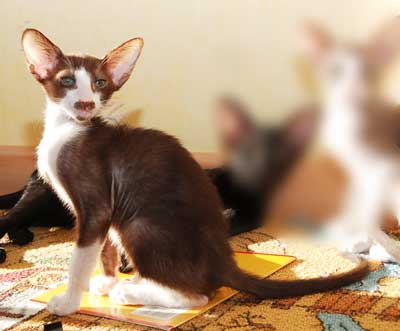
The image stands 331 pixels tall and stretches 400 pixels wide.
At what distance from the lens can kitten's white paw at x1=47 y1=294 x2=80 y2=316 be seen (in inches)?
45.9

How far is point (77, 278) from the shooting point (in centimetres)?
117

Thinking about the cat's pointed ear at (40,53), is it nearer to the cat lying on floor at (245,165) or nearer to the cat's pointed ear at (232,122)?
the cat lying on floor at (245,165)

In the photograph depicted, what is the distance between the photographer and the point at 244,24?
4.51 ft

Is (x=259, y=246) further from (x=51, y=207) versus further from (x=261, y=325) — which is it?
(x=51, y=207)

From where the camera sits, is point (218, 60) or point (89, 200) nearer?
point (89, 200)

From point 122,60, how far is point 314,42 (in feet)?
1.22

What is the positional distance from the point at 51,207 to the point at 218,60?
0.64m

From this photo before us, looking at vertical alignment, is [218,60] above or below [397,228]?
above

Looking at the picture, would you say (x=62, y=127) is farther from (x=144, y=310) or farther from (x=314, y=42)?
(x=314, y=42)

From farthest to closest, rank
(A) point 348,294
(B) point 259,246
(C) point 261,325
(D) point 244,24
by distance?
1. (B) point 259,246
2. (D) point 244,24
3. (A) point 348,294
4. (C) point 261,325

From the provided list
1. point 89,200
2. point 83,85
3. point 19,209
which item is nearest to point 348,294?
point 89,200

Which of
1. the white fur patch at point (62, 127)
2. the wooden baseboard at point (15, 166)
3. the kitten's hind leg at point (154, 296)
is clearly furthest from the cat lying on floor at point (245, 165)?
the wooden baseboard at point (15, 166)

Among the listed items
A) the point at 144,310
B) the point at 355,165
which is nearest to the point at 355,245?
the point at 355,165

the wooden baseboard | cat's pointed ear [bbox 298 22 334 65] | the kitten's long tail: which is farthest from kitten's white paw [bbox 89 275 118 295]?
the wooden baseboard
